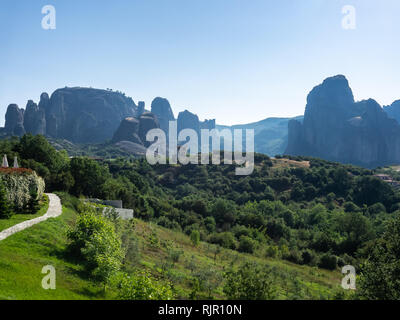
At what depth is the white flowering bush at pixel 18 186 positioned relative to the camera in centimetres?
2009

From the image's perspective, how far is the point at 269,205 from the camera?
69.8 metres

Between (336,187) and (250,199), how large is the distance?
26329 millimetres

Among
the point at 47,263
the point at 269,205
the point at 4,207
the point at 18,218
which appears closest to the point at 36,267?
the point at 47,263

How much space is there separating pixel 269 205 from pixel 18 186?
57.9 metres

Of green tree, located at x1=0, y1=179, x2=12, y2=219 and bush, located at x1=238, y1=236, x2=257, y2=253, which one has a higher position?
green tree, located at x1=0, y1=179, x2=12, y2=219

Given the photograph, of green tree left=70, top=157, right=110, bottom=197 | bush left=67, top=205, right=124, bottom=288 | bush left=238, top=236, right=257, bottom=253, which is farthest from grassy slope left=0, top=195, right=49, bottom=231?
bush left=238, top=236, right=257, bottom=253

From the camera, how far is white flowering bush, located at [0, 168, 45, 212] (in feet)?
65.9

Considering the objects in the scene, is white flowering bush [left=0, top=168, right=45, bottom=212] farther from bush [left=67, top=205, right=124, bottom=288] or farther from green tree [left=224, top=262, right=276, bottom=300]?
green tree [left=224, top=262, right=276, bottom=300]

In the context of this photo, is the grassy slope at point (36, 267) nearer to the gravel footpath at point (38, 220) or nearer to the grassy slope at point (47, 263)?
the grassy slope at point (47, 263)

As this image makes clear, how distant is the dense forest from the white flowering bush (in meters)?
7.56

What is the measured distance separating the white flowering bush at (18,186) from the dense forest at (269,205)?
7.56 meters

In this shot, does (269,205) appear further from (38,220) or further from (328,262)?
Answer: (38,220)

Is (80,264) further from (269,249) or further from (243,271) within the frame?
(269,249)
